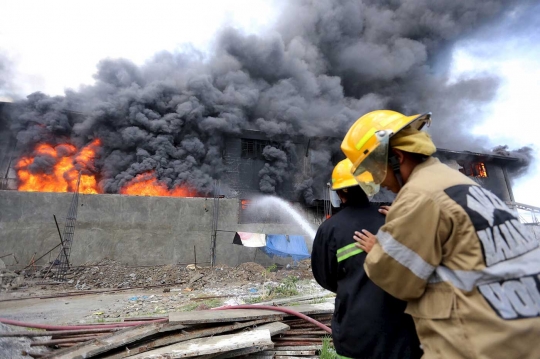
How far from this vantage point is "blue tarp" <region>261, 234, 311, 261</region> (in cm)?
→ 1175

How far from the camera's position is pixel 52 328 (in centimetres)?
354

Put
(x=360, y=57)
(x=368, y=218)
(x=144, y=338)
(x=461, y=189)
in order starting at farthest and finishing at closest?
(x=360, y=57)
(x=144, y=338)
(x=368, y=218)
(x=461, y=189)

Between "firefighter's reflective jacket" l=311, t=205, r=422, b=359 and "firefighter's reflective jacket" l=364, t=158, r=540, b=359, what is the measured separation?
0.40 meters

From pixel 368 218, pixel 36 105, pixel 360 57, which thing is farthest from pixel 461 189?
pixel 360 57

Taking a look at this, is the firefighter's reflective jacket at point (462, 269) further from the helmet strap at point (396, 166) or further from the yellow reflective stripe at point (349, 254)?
the yellow reflective stripe at point (349, 254)

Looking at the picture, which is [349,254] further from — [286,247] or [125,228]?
[125,228]

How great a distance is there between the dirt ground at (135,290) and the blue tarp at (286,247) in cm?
70

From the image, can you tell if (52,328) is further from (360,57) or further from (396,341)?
(360,57)

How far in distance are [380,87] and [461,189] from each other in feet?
92.1

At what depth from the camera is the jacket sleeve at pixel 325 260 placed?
1.88 metres

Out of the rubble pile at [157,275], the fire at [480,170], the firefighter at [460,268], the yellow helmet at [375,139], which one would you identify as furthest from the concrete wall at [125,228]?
the fire at [480,170]

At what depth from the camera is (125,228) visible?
1234 cm

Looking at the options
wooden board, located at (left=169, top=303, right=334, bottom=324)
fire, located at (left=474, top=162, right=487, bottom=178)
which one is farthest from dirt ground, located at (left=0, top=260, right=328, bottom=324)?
fire, located at (left=474, top=162, right=487, bottom=178)

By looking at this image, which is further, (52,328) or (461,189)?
(52,328)
